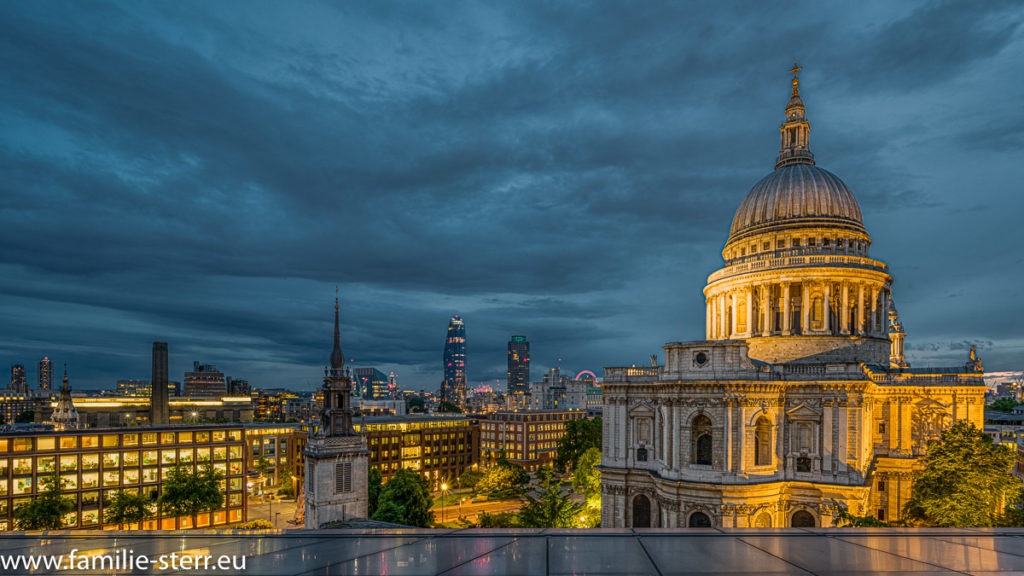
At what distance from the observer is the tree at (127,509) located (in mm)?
71312

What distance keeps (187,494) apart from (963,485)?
83.6 meters

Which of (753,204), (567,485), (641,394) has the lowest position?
(567,485)

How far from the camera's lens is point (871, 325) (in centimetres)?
6850

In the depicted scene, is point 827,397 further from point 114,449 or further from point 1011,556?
point 114,449

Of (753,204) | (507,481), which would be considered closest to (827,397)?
(753,204)

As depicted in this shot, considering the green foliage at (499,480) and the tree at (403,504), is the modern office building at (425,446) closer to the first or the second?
the green foliage at (499,480)

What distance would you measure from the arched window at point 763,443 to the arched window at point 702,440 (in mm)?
4243

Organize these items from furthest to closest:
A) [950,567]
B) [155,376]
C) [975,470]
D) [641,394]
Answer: [155,376]
[641,394]
[975,470]
[950,567]

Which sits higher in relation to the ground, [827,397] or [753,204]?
[753,204]

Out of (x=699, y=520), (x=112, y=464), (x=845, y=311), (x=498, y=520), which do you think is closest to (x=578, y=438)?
(x=498, y=520)

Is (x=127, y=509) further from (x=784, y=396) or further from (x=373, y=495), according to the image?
(x=784, y=396)

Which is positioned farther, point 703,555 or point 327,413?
point 327,413

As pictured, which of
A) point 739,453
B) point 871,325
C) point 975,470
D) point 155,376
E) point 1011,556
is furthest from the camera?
point 155,376

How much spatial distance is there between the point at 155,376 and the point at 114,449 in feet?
353
